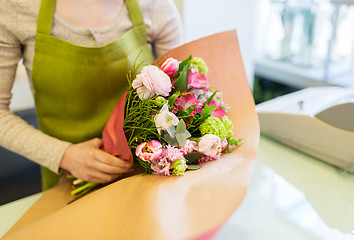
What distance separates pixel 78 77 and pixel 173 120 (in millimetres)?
385

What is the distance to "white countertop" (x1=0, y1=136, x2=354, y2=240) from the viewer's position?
2.25 ft

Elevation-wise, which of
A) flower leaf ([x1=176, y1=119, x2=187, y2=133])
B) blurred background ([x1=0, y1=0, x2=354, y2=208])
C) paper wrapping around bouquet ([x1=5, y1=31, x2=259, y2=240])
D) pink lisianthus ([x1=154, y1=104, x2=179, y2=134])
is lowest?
blurred background ([x1=0, y1=0, x2=354, y2=208])

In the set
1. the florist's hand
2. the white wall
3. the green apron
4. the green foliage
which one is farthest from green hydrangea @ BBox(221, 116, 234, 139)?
the white wall

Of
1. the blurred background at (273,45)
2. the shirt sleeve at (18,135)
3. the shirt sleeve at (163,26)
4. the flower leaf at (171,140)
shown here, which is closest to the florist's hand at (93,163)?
the shirt sleeve at (18,135)

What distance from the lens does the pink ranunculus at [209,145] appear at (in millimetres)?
616

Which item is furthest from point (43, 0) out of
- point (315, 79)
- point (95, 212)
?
point (315, 79)

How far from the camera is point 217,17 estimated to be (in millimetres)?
1975

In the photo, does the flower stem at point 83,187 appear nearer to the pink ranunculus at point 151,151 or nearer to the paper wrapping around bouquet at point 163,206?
the paper wrapping around bouquet at point 163,206

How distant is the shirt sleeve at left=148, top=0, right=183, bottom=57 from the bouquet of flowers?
0.31m

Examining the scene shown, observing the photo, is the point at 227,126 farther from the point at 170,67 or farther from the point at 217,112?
the point at 170,67

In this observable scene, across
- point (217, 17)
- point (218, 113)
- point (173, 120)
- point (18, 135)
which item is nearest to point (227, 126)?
point (218, 113)

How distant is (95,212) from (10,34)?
53cm

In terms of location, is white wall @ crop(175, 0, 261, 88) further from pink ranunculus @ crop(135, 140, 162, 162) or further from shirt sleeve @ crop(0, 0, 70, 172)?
pink ranunculus @ crop(135, 140, 162, 162)

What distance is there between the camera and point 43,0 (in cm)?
81
